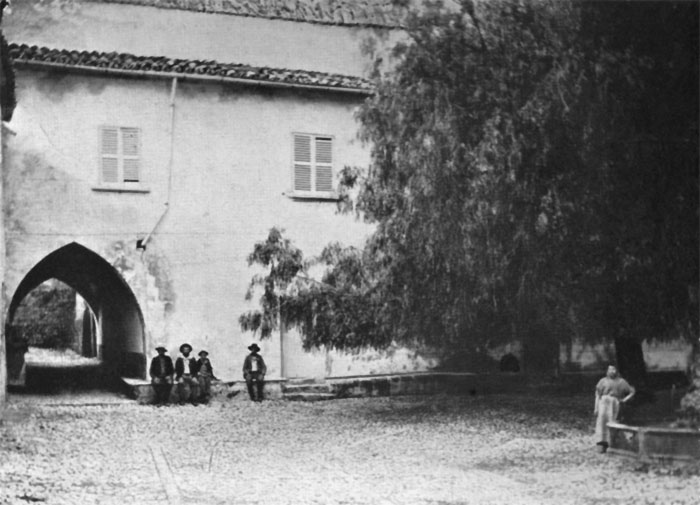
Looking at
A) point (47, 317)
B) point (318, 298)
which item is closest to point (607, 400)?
point (318, 298)

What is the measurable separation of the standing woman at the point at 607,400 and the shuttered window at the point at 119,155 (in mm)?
3089

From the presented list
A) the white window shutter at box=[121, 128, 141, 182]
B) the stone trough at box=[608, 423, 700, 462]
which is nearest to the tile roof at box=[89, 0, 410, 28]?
the white window shutter at box=[121, 128, 141, 182]

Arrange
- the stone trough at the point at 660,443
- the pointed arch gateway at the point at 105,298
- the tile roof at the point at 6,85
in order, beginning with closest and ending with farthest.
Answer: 1. the stone trough at the point at 660,443
2. the tile roof at the point at 6,85
3. the pointed arch gateway at the point at 105,298

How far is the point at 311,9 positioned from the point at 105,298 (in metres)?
2.41

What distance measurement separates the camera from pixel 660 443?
5062 millimetres

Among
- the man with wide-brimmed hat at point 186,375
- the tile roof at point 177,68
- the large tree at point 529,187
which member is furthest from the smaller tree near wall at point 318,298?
the tile roof at point 177,68

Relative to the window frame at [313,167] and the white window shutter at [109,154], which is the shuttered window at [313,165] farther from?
the white window shutter at [109,154]

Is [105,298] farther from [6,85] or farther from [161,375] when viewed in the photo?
[6,85]

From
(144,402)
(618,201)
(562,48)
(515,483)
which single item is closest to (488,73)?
(562,48)

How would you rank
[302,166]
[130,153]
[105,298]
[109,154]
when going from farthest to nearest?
1. [105,298]
2. [302,166]
3. [109,154]
4. [130,153]

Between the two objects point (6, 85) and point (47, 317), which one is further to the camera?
point (47, 317)

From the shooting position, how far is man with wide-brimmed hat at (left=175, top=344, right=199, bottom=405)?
521cm

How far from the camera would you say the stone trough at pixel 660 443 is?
16.4 ft

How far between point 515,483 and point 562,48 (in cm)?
274
